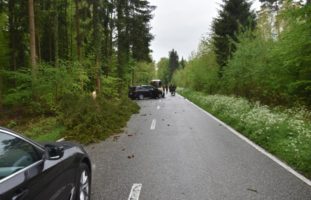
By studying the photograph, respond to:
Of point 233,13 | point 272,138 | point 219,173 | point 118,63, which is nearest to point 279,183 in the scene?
point 219,173

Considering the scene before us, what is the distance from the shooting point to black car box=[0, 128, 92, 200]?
3.23 meters

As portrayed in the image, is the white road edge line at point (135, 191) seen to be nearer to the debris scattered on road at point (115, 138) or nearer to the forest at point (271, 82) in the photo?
the forest at point (271, 82)

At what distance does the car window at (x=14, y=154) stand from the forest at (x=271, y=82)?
17.7ft

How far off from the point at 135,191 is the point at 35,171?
8.74 ft

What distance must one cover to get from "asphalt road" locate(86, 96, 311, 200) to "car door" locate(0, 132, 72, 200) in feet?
6.17

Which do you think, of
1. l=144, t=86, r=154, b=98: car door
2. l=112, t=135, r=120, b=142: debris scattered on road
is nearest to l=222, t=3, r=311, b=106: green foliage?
l=112, t=135, r=120, b=142: debris scattered on road

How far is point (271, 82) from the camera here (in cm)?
1939

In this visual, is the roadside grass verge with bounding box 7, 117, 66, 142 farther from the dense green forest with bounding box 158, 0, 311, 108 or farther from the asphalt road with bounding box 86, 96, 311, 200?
the dense green forest with bounding box 158, 0, 311, 108

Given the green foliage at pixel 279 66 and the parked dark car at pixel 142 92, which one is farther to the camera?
the parked dark car at pixel 142 92

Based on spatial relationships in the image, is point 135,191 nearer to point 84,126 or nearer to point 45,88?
point 84,126

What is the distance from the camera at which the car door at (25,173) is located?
10.4 ft

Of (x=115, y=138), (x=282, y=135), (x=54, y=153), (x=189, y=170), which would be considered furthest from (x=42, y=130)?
(x=54, y=153)

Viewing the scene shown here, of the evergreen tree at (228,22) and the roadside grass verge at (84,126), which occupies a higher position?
the evergreen tree at (228,22)

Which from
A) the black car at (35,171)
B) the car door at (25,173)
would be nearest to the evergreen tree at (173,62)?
the black car at (35,171)
